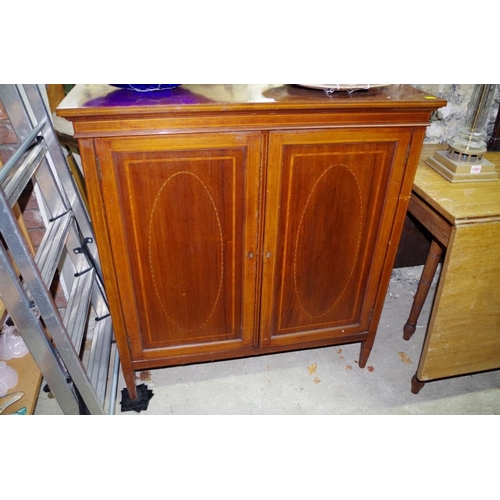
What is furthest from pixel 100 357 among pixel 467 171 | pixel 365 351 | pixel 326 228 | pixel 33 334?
pixel 467 171

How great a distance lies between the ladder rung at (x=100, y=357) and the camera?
1.66 metres

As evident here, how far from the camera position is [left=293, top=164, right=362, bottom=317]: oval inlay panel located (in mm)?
1438

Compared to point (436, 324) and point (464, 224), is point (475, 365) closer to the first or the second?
point (436, 324)

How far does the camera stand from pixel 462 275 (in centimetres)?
155

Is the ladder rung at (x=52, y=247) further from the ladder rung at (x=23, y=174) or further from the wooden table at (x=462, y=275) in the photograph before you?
the wooden table at (x=462, y=275)

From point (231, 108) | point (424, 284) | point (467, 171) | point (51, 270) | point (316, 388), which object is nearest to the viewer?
point (231, 108)

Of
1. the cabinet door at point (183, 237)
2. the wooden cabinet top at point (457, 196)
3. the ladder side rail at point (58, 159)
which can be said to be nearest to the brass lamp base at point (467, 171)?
the wooden cabinet top at point (457, 196)

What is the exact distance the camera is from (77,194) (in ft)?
5.56

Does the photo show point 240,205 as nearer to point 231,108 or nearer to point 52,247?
point 231,108

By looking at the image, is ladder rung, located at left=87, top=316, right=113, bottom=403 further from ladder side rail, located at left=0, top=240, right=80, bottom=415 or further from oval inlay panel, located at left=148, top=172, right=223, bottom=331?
oval inlay panel, located at left=148, top=172, right=223, bottom=331

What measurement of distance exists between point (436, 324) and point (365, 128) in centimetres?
87

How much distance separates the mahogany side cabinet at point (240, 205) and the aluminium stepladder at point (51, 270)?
199mm

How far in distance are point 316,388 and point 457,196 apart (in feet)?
3.53

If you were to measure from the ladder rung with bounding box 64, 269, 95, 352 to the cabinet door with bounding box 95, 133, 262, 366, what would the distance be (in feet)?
0.60
